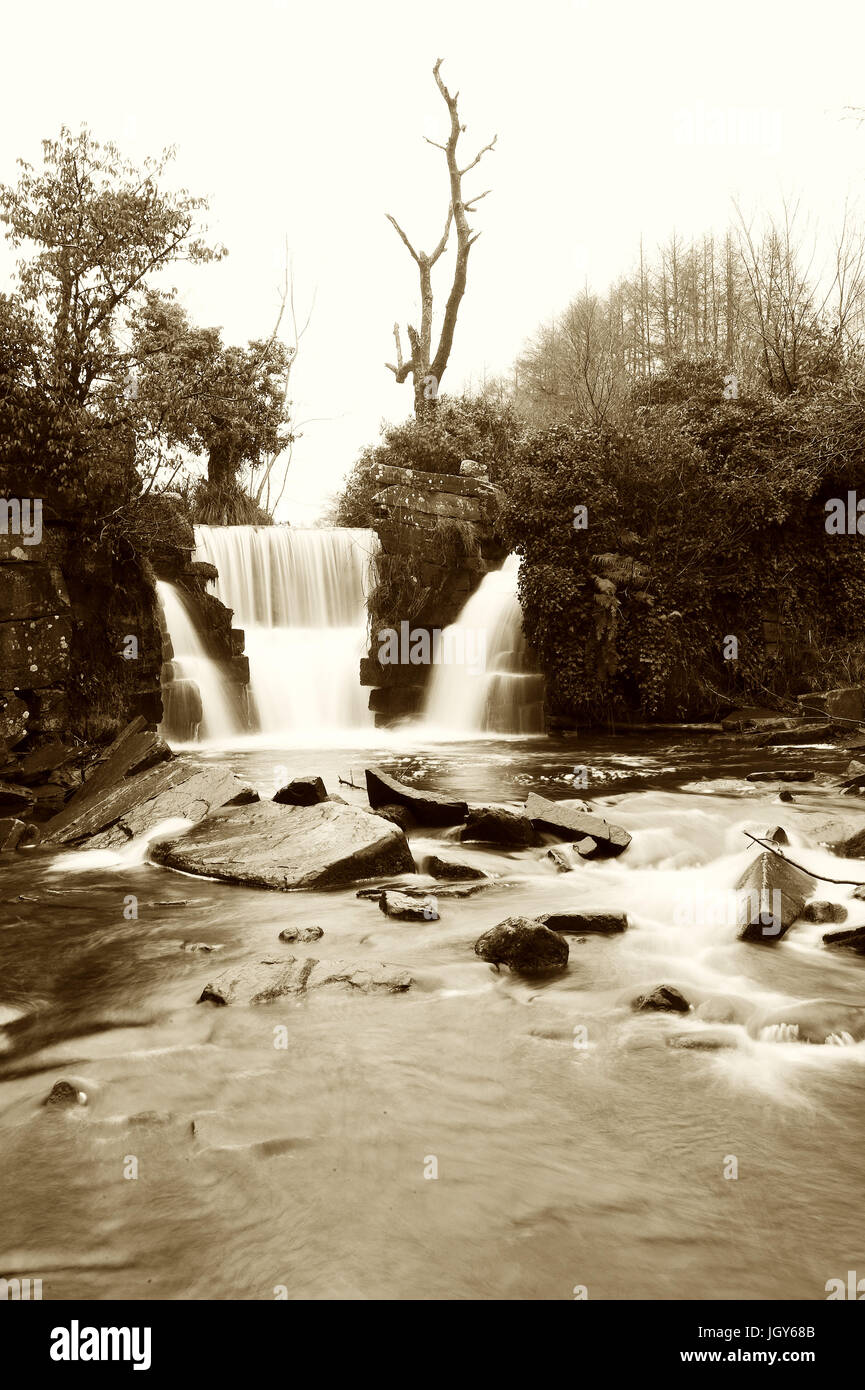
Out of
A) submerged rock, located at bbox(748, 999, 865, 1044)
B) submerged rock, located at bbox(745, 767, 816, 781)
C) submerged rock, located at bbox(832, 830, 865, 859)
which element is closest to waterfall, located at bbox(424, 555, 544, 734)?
submerged rock, located at bbox(745, 767, 816, 781)

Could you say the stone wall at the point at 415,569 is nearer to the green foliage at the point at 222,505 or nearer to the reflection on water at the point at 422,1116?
the green foliage at the point at 222,505

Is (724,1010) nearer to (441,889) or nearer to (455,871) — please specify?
(441,889)

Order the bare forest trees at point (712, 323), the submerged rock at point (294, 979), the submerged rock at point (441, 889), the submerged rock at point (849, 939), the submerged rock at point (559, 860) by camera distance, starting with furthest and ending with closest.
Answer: the bare forest trees at point (712, 323), the submerged rock at point (559, 860), the submerged rock at point (441, 889), the submerged rock at point (849, 939), the submerged rock at point (294, 979)

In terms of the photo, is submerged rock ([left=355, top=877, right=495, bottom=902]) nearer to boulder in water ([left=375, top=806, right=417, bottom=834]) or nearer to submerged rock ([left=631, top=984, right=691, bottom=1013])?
boulder in water ([left=375, top=806, right=417, bottom=834])

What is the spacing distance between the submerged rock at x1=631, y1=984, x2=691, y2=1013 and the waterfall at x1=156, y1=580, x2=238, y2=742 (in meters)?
13.2

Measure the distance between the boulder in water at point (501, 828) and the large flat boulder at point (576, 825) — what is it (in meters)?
0.20

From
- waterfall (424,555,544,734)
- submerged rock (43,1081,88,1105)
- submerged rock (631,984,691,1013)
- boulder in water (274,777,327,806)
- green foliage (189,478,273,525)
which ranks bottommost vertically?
submerged rock (631,984,691,1013)

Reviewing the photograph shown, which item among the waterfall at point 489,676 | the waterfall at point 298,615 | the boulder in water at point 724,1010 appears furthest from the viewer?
the waterfall at point 298,615

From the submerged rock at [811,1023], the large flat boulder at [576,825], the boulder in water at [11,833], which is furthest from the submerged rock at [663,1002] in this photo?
the boulder in water at [11,833]

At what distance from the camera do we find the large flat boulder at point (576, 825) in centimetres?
905

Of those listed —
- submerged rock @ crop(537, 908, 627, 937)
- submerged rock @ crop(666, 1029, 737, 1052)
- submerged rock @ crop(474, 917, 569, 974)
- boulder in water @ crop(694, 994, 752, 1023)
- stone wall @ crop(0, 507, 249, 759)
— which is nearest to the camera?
submerged rock @ crop(666, 1029, 737, 1052)

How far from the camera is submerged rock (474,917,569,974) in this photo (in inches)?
238

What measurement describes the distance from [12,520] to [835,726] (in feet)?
46.4

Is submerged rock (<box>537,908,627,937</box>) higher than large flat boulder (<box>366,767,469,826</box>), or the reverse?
large flat boulder (<box>366,767,469,826</box>)
